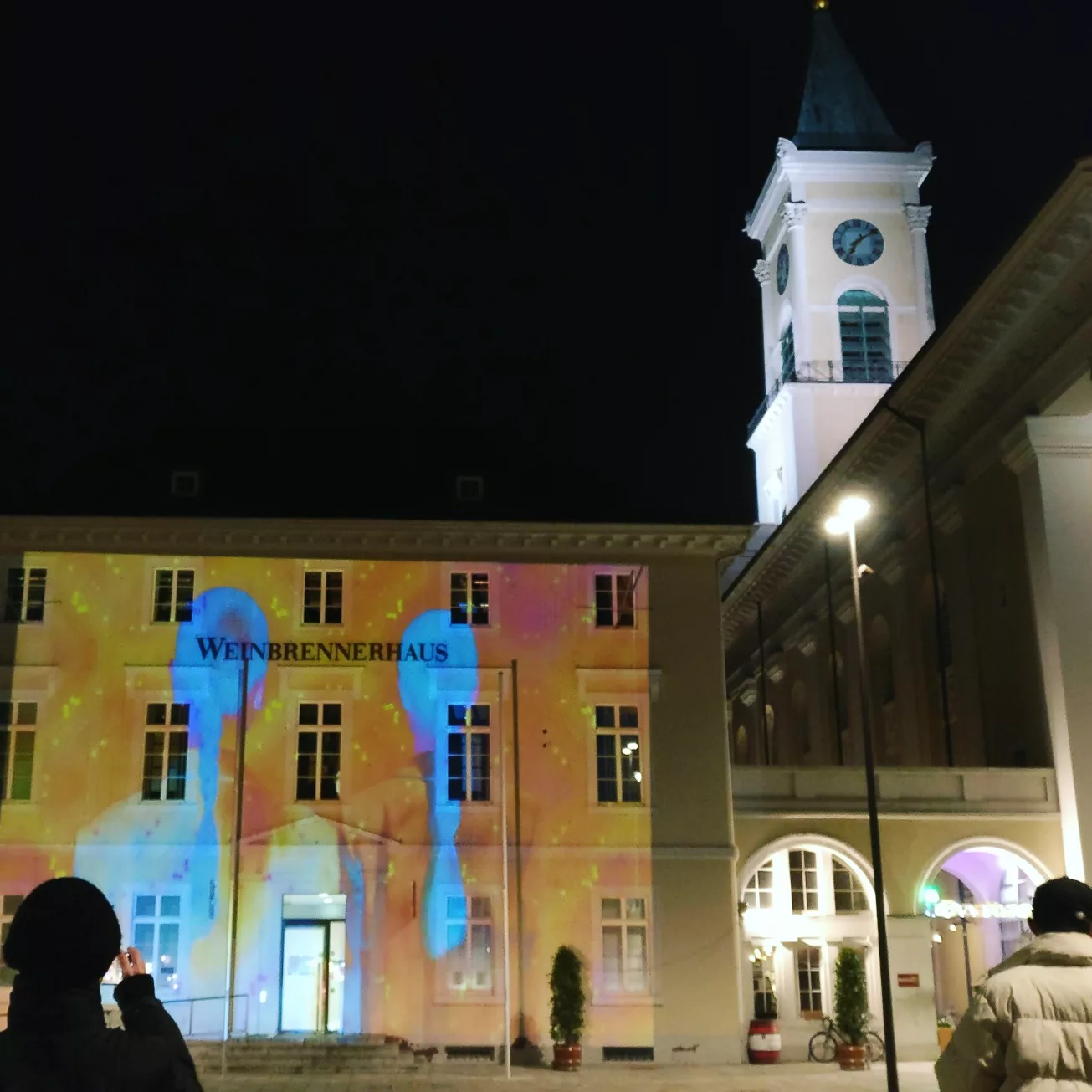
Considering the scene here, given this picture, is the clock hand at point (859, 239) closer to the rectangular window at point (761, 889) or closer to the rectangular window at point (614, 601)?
the rectangular window at point (614, 601)

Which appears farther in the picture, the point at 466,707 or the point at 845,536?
the point at 845,536

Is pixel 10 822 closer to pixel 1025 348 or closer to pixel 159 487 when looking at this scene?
pixel 159 487

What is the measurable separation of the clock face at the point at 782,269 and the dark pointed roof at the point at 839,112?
4856 mm

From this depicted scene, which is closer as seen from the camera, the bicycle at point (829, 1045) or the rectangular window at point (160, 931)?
the rectangular window at point (160, 931)

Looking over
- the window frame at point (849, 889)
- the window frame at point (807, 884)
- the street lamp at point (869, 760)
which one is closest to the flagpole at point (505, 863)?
the window frame at point (807, 884)

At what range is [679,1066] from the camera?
3066cm

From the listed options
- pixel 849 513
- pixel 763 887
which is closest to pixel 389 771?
pixel 763 887

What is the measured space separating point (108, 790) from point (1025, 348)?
75.6 feet

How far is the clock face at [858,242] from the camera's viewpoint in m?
66.3

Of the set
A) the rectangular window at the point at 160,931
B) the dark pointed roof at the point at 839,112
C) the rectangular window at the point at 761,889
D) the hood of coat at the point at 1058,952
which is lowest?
the hood of coat at the point at 1058,952

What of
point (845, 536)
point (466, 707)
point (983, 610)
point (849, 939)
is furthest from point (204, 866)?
point (845, 536)

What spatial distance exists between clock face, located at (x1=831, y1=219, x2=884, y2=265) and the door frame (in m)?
44.4

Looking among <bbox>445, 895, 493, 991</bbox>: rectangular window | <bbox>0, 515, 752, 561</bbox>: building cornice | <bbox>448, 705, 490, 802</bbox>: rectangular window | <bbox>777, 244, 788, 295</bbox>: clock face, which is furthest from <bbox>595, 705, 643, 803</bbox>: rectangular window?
<bbox>777, 244, 788, 295</bbox>: clock face

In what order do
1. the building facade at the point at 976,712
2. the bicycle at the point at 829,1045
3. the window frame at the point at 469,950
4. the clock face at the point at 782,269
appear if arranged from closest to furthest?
the bicycle at the point at 829,1045 → the window frame at the point at 469,950 → the building facade at the point at 976,712 → the clock face at the point at 782,269
